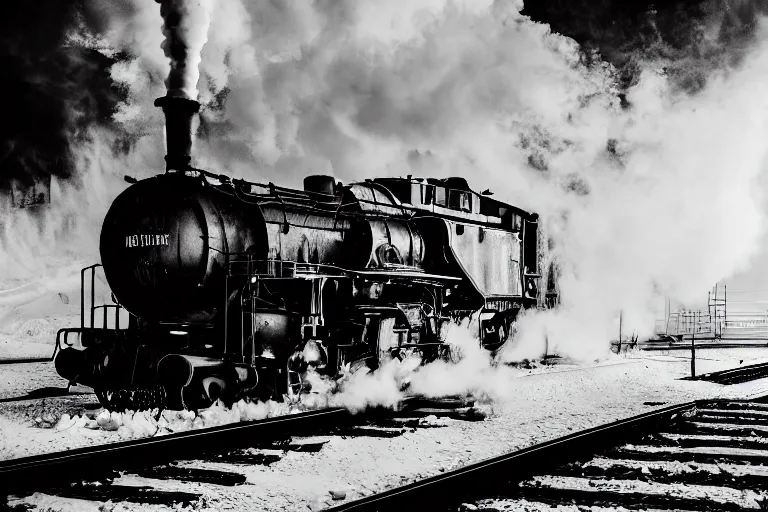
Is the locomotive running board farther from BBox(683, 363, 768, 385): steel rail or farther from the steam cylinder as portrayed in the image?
BBox(683, 363, 768, 385): steel rail

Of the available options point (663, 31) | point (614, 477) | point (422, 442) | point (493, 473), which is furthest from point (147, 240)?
point (663, 31)

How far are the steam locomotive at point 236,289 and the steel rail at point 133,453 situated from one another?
867mm

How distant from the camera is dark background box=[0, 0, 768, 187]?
20.2m

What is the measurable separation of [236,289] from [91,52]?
16846 mm

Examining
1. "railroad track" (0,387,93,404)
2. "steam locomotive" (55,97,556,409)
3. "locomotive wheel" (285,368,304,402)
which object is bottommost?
"railroad track" (0,387,93,404)

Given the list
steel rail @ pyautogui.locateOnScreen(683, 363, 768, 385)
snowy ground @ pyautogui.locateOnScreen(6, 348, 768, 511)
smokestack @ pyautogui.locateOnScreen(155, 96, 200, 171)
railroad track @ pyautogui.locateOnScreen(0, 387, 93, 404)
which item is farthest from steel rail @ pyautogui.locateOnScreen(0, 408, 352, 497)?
steel rail @ pyautogui.locateOnScreen(683, 363, 768, 385)

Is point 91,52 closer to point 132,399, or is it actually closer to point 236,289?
point 236,289

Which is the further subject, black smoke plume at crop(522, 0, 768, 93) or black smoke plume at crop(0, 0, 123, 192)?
black smoke plume at crop(0, 0, 123, 192)

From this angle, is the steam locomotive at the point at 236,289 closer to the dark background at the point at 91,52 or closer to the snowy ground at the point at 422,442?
the snowy ground at the point at 422,442

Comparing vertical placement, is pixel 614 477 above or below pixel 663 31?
below

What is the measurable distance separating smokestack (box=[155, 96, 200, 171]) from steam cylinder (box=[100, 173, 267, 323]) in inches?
7.8

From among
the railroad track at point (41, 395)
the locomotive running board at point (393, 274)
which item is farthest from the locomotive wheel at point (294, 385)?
the railroad track at point (41, 395)

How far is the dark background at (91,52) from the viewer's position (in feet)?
66.3

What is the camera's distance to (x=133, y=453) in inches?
210
